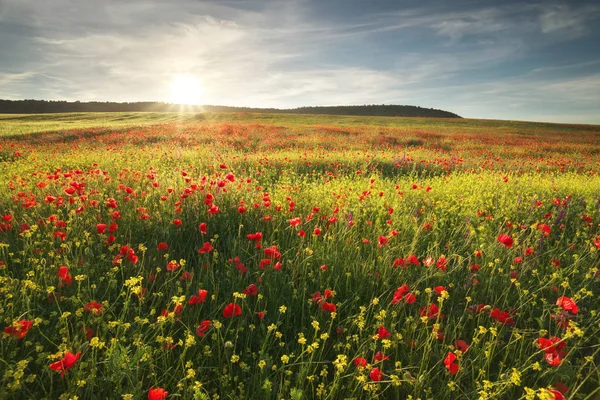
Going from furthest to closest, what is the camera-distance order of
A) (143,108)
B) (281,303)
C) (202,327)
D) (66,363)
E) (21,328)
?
(143,108), (281,303), (202,327), (21,328), (66,363)

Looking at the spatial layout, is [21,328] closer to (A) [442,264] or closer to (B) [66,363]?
(B) [66,363]

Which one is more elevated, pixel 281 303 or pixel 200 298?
pixel 200 298

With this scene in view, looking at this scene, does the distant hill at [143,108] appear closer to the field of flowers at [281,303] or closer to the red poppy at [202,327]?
the field of flowers at [281,303]

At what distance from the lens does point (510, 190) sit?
6.14 meters

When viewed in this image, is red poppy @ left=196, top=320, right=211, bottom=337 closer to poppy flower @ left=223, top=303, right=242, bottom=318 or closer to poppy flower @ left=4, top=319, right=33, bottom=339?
poppy flower @ left=223, top=303, right=242, bottom=318

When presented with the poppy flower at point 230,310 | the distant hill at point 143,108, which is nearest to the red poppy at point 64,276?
the poppy flower at point 230,310

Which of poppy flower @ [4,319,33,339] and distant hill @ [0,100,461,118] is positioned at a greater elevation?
distant hill @ [0,100,461,118]

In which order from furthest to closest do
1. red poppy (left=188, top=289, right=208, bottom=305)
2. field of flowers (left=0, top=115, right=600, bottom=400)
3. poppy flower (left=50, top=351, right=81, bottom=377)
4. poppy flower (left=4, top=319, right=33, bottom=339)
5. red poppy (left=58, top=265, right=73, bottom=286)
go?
1. red poppy (left=58, top=265, right=73, bottom=286)
2. red poppy (left=188, top=289, right=208, bottom=305)
3. field of flowers (left=0, top=115, right=600, bottom=400)
4. poppy flower (left=4, top=319, right=33, bottom=339)
5. poppy flower (left=50, top=351, right=81, bottom=377)

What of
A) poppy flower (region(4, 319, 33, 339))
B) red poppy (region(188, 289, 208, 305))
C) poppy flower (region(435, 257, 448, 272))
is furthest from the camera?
poppy flower (region(435, 257, 448, 272))

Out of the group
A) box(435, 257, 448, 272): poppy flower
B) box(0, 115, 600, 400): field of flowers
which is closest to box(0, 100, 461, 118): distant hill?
box(0, 115, 600, 400): field of flowers

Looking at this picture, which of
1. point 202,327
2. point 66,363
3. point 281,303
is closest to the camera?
point 66,363

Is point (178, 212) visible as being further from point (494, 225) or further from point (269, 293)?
point (494, 225)

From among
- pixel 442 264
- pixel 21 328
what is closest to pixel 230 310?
pixel 21 328

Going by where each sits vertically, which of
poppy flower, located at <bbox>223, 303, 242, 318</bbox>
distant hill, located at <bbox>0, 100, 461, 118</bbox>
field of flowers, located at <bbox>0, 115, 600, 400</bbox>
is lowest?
field of flowers, located at <bbox>0, 115, 600, 400</bbox>
